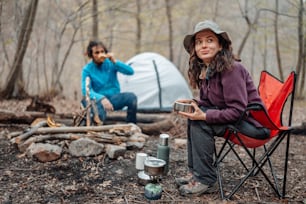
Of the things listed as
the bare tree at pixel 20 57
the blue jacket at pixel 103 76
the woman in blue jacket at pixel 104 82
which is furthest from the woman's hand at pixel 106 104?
the bare tree at pixel 20 57

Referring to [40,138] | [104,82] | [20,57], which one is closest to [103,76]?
[104,82]

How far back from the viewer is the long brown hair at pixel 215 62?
2.16 m

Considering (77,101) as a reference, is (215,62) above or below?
above

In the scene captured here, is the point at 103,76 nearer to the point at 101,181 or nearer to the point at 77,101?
the point at 101,181

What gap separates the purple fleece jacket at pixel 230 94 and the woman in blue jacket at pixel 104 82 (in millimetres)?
1987

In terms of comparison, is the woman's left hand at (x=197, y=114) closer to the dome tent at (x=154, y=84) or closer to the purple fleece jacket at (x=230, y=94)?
the purple fleece jacket at (x=230, y=94)

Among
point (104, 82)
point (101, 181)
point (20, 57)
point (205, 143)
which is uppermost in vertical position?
point (20, 57)

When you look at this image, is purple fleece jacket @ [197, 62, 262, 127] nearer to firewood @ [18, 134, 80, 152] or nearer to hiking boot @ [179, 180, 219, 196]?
hiking boot @ [179, 180, 219, 196]

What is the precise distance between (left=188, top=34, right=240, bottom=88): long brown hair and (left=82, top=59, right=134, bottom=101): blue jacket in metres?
2.02

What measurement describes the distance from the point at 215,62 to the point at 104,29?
9.38 metres

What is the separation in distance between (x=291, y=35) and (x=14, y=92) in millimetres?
9176

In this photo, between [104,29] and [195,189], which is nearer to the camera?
[195,189]

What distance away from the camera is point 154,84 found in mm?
6355

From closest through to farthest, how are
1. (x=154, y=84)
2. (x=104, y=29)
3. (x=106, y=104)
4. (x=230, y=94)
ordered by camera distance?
(x=230, y=94)
(x=106, y=104)
(x=154, y=84)
(x=104, y=29)
